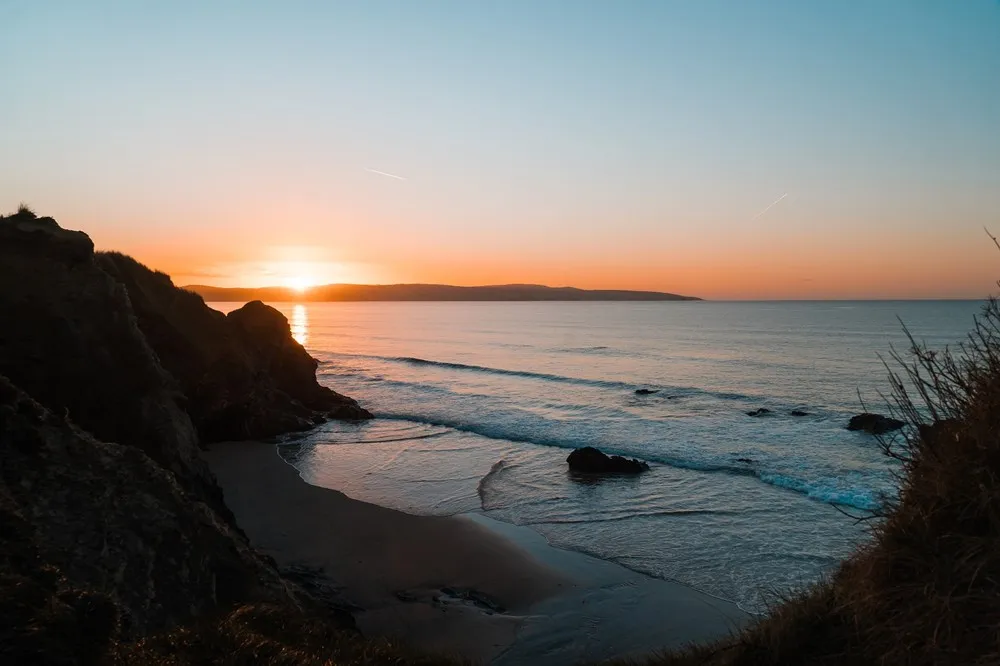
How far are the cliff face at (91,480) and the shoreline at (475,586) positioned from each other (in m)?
2.58

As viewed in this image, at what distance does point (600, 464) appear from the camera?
68.2 ft

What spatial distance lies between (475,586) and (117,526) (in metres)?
7.39

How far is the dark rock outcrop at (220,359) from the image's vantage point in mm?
23578

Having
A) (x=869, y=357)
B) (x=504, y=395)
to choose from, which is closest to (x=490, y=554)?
(x=504, y=395)

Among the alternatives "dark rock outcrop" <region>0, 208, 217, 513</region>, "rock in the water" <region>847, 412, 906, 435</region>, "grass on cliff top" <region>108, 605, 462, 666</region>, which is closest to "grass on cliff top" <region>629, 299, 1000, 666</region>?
"grass on cliff top" <region>108, 605, 462, 666</region>

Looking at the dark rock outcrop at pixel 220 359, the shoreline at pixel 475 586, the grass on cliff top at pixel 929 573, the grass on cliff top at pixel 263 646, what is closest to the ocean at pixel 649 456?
the grass on cliff top at pixel 929 573

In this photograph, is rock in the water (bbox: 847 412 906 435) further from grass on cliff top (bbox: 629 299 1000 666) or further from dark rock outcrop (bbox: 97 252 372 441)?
grass on cliff top (bbox: 629 299 1000 666)

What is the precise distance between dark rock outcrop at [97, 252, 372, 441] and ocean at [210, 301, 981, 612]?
1.95m

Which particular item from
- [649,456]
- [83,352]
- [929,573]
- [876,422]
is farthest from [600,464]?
[929,573]

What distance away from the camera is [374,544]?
46.1 feet

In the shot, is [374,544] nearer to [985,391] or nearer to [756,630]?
[756,630]

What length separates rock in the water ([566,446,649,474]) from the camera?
20.7m

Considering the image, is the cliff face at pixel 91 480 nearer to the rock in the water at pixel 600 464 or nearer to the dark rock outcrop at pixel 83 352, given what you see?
the dark rock outcrop at pixel 83 352

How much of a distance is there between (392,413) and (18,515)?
29.1 metres
